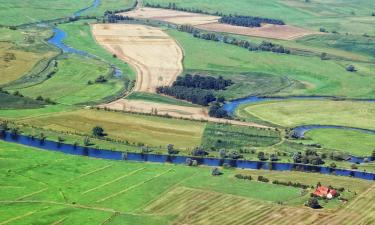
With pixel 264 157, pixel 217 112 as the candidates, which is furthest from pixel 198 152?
pixel 217 112

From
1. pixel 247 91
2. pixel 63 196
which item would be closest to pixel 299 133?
pixel 247 91

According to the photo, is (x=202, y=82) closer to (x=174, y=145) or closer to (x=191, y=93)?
(x=191, y=93)

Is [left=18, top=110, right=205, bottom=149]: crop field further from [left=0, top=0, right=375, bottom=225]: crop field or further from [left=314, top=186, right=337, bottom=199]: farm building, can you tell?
[left=314, top=186, right=337, bottom=199]: farm building

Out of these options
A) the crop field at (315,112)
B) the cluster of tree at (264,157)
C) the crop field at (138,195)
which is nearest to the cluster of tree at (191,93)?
the crop field at (315,112)

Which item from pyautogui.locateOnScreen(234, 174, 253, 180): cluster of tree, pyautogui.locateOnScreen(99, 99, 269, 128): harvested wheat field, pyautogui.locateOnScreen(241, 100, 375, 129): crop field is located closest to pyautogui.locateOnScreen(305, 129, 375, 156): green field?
pyautogui.locateOnScreen(241, 100, 375, 129): crop field

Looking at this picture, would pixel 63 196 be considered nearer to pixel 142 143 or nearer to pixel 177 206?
pixel 177 206
